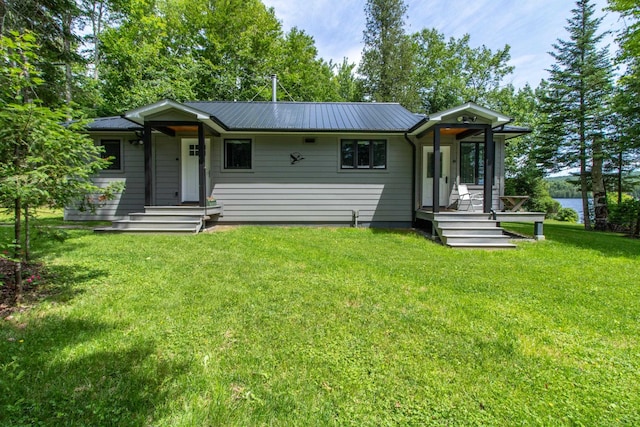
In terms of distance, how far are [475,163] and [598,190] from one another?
329 inches

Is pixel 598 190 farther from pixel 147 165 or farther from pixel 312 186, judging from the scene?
pixel 147 165

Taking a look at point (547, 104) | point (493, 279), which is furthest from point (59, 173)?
point (547, 104)

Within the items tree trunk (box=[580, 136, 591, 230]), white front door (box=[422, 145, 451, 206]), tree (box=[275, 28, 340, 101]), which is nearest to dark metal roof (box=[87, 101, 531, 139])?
white front door (box=[422, 145, 451, 206])

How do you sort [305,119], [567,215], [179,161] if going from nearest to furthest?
[179,161] < [305,119] < [567,215]

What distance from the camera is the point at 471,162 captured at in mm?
9078

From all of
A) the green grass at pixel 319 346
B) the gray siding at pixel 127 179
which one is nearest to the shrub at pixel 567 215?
the green grass at pixel 319 346

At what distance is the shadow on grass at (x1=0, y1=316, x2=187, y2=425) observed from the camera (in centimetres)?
165

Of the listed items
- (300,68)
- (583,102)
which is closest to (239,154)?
(583,102)

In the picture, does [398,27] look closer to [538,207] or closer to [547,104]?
[547,104]

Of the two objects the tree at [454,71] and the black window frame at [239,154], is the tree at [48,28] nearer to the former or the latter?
the black window frame at [239,154]

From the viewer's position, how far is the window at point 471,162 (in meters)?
9.02

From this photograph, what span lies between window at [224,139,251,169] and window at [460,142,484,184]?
6.48 meters

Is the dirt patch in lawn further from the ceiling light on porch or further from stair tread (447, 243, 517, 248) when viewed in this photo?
the ceiling light on porch

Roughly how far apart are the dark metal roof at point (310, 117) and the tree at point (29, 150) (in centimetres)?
494
